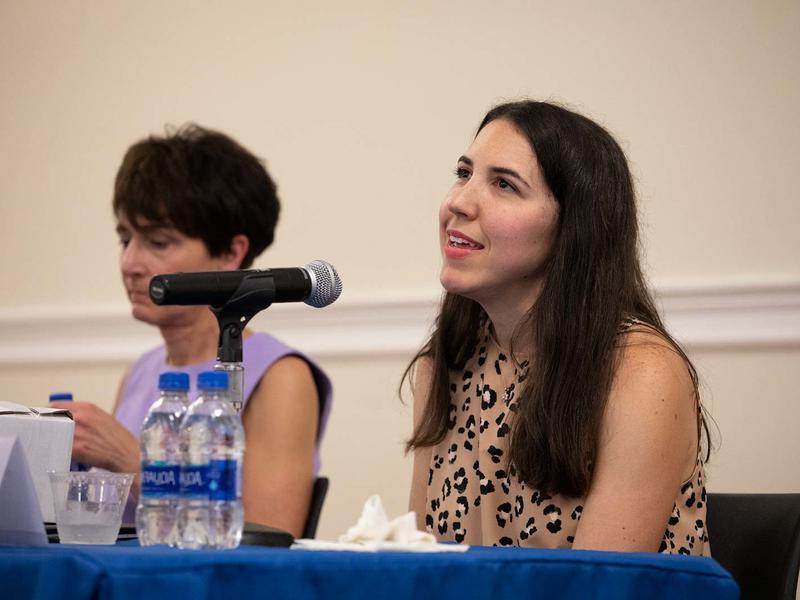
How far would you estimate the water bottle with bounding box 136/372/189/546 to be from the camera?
1.14 metres

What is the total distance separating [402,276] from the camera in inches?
119

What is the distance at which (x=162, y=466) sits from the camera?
115 centimetres

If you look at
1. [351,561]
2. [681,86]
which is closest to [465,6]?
[681,86]

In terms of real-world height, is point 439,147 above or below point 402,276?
above

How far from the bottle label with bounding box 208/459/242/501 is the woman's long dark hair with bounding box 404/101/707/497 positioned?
2.16ft

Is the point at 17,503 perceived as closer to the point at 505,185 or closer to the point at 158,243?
the point at 505,185

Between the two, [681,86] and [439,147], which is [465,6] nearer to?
[439,147]

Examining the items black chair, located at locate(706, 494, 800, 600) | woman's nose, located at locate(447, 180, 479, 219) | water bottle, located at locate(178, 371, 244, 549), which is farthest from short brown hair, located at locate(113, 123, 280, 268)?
water bottle, located at locate(178, 371, 244, 549)

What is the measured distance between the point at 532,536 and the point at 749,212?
1.25m

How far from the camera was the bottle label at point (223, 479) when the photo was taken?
1126 mm

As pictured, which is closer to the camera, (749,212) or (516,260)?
(516,260)

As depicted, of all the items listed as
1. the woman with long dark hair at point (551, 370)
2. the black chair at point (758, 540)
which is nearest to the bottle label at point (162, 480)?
the woman with long dark hair at point (551, 370)

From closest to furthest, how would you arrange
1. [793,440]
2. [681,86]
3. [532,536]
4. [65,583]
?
[65,583]
[532,536]
[793,440]
[681,86]

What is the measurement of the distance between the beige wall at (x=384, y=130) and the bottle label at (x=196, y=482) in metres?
1.78
